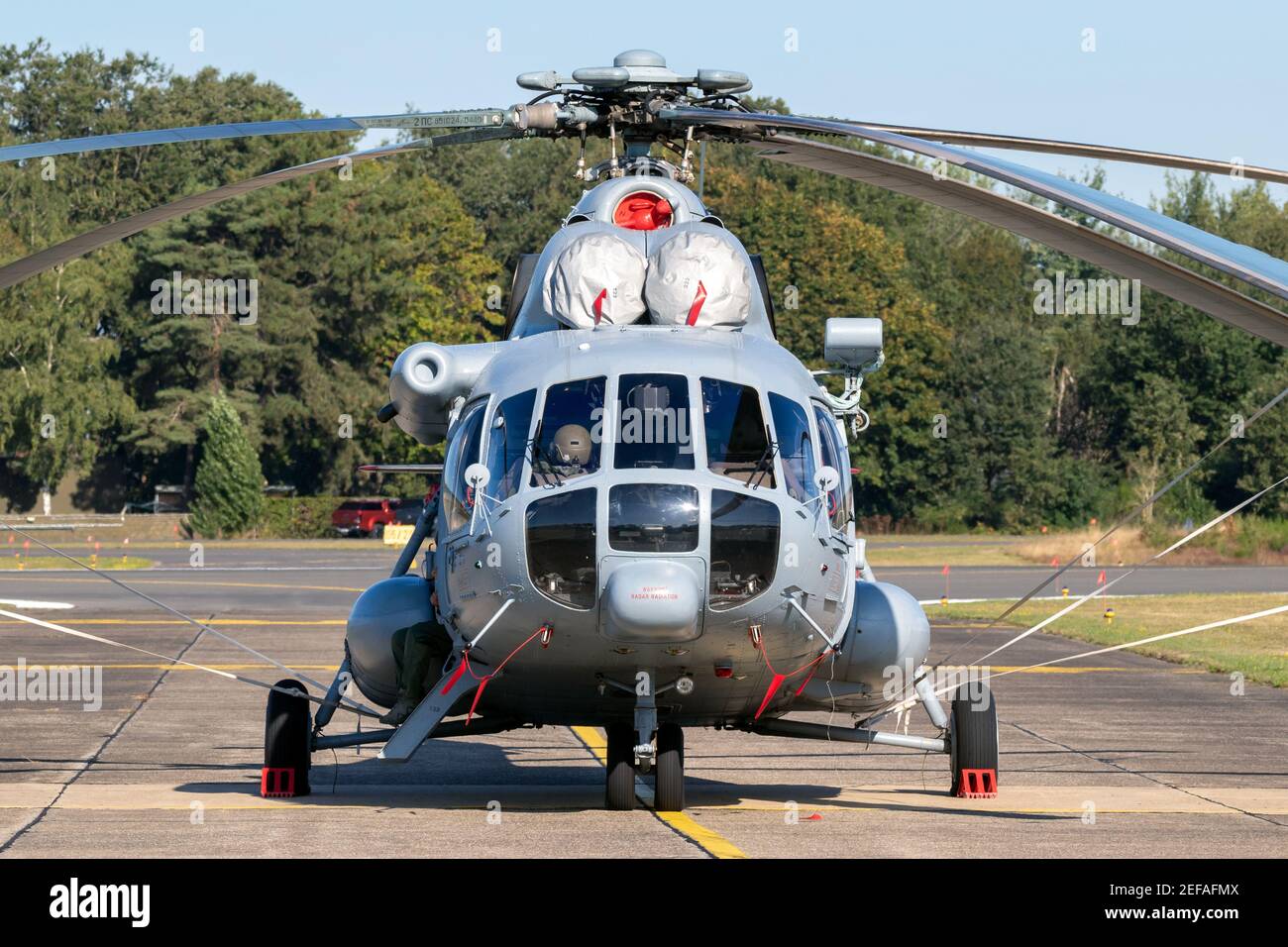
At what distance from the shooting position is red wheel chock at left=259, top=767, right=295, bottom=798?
485 inches

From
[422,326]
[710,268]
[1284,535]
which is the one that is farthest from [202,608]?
[422,326]

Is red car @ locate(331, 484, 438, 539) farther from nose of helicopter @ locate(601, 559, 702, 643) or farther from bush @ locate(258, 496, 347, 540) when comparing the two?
nose of helicopter @ locate(601, 559, 702, 643)

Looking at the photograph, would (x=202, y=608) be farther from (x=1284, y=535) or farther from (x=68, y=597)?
(x=1284, y=535)

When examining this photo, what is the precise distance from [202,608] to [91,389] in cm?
4555

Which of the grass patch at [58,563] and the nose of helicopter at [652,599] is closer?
the nose of helicopter at [652,599]

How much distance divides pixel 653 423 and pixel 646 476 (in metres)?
0.54

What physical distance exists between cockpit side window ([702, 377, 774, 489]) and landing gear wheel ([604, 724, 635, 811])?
199cm

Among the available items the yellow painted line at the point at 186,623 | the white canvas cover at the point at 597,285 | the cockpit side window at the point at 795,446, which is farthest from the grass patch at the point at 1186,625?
the white canvas cover at the point at 597,285

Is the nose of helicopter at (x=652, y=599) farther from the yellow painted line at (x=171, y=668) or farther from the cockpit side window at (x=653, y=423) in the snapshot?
the yellow painted line at (x=171, y=668)

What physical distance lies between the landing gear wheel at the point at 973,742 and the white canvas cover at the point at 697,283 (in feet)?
10.2

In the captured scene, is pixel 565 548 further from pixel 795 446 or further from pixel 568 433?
pixel 795 446

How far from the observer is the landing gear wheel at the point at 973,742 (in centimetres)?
1227

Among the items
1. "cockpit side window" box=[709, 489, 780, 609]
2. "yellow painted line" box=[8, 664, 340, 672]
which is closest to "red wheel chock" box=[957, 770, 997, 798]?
"cockpit side window" box=[709, 489, 780, 609]

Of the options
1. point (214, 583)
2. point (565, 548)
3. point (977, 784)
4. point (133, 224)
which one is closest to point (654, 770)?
point (565, 548)
